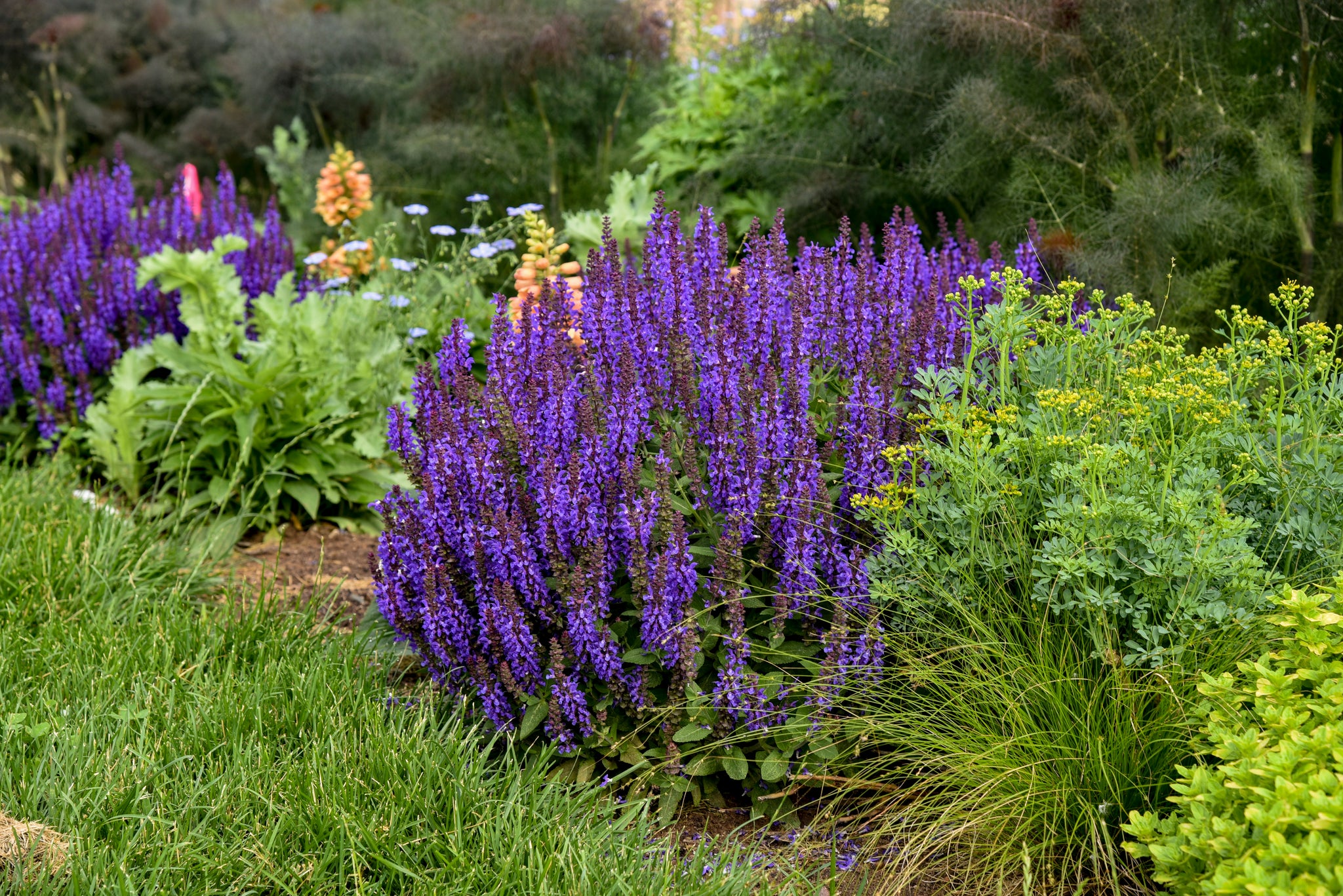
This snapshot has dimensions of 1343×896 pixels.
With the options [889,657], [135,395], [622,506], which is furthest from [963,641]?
[135,395]

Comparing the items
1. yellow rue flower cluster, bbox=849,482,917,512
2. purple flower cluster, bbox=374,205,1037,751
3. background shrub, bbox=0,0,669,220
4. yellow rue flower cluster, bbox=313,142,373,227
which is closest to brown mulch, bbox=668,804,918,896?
purple flower cluster, bbox=374,205,1037,751

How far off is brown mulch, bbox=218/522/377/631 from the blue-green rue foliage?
1.92 metres

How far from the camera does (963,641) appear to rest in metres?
2.34

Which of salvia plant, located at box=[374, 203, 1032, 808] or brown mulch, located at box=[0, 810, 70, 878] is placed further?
salvia plant, located at box=[374, 203, 1032, 808]

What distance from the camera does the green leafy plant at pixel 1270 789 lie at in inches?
66.4

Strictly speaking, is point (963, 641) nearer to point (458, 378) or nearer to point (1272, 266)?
point (458, 378)

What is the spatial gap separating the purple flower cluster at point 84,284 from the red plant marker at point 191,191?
0.17 meters

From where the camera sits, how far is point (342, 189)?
21.4ft

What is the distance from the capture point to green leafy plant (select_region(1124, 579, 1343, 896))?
1.69 metres

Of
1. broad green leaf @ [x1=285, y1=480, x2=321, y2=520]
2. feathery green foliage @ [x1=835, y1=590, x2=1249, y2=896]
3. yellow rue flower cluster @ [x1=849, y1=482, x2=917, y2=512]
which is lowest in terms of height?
broad green leaf @ [x1=285, y1=480, x2=321, y2=520]

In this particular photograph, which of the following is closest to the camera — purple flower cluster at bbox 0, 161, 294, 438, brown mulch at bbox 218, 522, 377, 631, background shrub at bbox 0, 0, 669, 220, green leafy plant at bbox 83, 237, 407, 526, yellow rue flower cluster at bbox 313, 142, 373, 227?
brown mulch at bbox 218, 522, 377, 631

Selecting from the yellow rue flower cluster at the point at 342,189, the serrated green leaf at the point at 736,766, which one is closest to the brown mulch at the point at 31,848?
the serrated green leaf at the point at 736,766

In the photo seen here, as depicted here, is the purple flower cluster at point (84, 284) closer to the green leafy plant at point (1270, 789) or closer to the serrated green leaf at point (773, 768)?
the serrated green leaf at point (773, 768)

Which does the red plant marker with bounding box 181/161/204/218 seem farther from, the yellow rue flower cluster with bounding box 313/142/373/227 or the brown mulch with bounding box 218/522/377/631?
the brown mulch with bounding box 218/522/377/631
